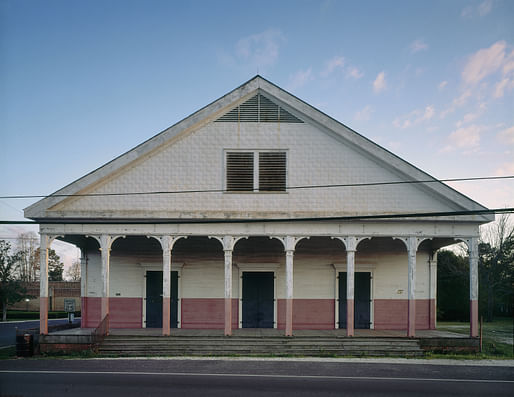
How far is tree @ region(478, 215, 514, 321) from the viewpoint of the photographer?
3691 centimetres

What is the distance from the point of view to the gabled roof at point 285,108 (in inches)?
669

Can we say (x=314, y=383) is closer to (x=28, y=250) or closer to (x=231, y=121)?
(x=231, y=121)

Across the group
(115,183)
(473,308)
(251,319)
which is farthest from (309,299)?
(115,183)

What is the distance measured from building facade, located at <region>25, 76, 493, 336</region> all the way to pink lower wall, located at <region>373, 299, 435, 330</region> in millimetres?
53

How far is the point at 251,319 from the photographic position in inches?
757

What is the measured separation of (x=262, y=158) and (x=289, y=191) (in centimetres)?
179

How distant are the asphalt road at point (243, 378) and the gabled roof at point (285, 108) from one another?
19.8 ft

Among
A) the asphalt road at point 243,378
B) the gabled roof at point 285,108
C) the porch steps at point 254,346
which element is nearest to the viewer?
the asphalt road at point 243,378

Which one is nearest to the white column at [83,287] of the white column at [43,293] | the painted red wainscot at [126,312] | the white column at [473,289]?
the painted red wainscot at [126,312]

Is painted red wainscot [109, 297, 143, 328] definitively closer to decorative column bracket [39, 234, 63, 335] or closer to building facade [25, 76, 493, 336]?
building facade [25, 76, 493, 336]

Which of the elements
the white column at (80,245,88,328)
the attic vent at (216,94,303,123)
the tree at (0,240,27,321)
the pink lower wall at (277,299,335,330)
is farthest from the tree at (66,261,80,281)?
the attic vent at (216,94,303,123)

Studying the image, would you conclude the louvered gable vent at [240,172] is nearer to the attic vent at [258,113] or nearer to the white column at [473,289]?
the attic vent at [258,113]

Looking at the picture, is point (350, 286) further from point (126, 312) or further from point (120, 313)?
point (120, 313)

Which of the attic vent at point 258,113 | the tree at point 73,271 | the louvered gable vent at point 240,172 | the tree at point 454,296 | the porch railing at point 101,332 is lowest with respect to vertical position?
the tree at point 73,271
